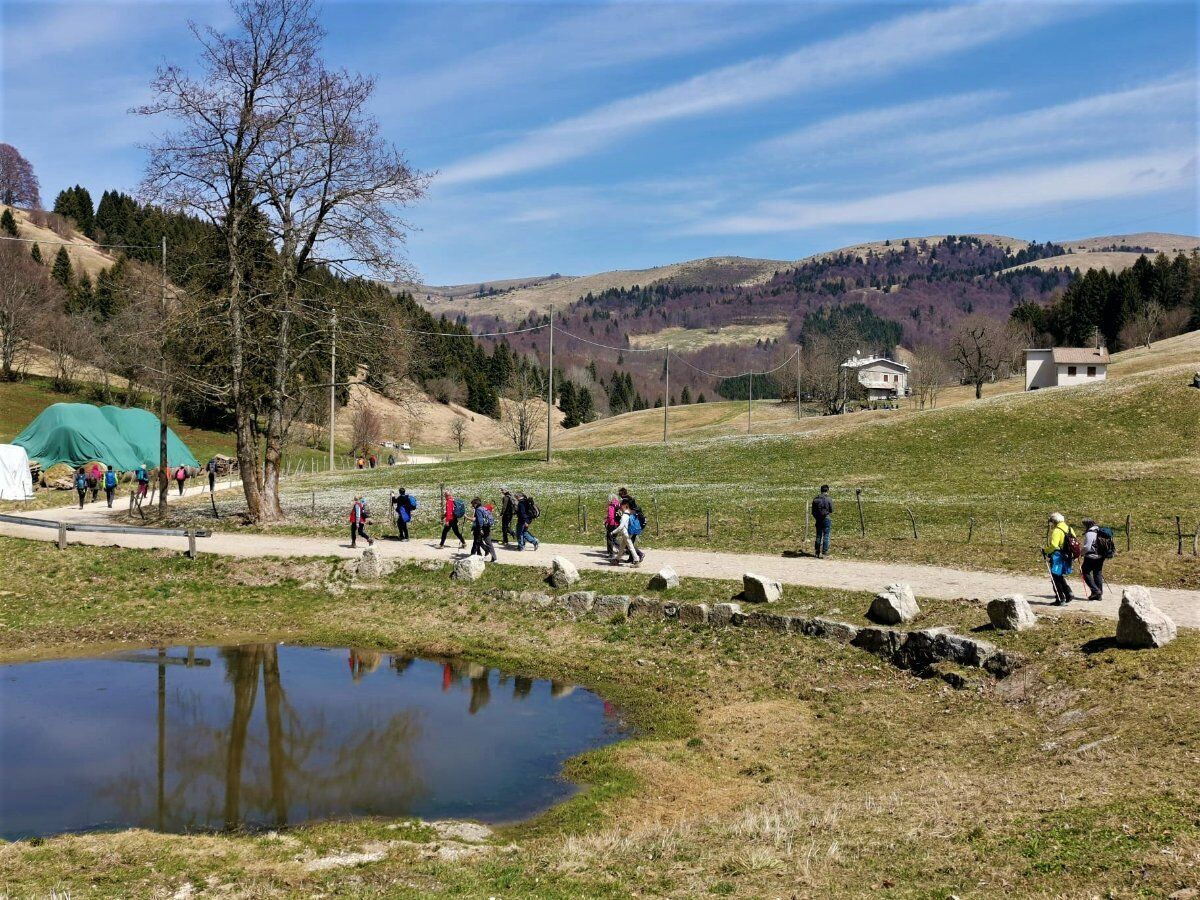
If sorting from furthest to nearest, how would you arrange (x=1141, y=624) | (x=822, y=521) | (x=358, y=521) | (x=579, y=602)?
1. (x=358, y=521)
2. (x=822, y=521)
3. (x=579, y=602)
4. (x=1141, y=624)

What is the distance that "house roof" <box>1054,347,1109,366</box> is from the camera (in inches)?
3745

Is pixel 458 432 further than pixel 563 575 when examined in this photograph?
Yes

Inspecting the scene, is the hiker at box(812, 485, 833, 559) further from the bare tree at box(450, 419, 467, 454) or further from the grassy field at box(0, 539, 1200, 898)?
the bare tree at box(450, 419, 467, 454)

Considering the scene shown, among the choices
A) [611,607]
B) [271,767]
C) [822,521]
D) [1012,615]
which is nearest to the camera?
[271,767]

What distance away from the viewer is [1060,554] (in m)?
21.5

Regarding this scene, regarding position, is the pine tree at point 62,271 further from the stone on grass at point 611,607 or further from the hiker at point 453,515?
the stone on grass at point 611,607

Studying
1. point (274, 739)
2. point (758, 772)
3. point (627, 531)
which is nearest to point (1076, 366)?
point (627, 531)

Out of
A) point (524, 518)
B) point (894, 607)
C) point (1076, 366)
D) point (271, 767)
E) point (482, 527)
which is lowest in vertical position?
point (271, 767)

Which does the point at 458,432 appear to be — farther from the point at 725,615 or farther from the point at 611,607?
the point at 725,615

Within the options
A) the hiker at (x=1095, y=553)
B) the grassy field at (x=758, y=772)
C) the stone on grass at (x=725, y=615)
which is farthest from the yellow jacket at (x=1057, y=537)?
the stone on grass at (x=725, y=615)

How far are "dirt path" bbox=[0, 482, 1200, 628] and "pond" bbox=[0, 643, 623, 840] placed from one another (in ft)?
27.1

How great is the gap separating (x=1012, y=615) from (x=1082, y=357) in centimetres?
8762

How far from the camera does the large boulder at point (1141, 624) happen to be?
56.6ft

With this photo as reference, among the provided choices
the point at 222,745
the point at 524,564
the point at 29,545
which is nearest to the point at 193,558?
the point at 29,545
